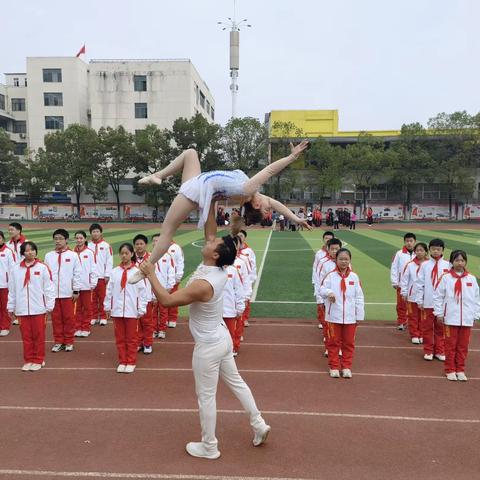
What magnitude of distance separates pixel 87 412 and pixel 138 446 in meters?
1.11

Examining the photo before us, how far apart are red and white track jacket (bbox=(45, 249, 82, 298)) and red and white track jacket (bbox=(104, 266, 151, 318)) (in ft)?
3.97

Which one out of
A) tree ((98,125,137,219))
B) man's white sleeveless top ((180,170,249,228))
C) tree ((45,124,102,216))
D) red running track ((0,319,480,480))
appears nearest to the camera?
man's white sleeveless top ((180,170,249,228))

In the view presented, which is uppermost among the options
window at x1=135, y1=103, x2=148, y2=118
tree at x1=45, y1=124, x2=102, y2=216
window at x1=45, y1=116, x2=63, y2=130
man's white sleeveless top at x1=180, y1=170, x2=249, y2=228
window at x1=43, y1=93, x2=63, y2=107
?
window at x1=43, y1=93, x2=63, y2=107

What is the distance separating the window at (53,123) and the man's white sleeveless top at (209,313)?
52.7m

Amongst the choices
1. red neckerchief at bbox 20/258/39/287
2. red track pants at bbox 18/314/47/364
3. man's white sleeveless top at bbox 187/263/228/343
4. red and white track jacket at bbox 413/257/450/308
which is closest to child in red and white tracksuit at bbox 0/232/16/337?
red neckerchief at bbox 20/258/39/287

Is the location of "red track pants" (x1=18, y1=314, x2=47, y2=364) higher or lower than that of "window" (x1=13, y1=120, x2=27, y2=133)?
lower

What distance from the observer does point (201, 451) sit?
435 centimetres

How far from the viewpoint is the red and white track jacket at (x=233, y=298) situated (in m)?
7.09

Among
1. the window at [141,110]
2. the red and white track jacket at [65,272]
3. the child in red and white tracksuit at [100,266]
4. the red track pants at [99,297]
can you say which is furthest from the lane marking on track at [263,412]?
the window at [141,110]

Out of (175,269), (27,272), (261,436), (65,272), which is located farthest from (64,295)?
(261,436)

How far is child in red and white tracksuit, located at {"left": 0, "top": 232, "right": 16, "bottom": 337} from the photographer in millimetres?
8844

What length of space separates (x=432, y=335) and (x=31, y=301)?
6.35 meters

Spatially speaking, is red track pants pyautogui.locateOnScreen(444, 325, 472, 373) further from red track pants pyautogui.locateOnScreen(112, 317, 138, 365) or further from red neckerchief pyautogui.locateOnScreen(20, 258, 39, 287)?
red neckerchief pyautogui.locateOnScreen(20, 258, 39, 287)

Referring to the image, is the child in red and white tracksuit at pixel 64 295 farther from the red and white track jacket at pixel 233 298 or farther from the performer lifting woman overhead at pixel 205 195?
the performer lifting woman overhead at pixel 205 195
